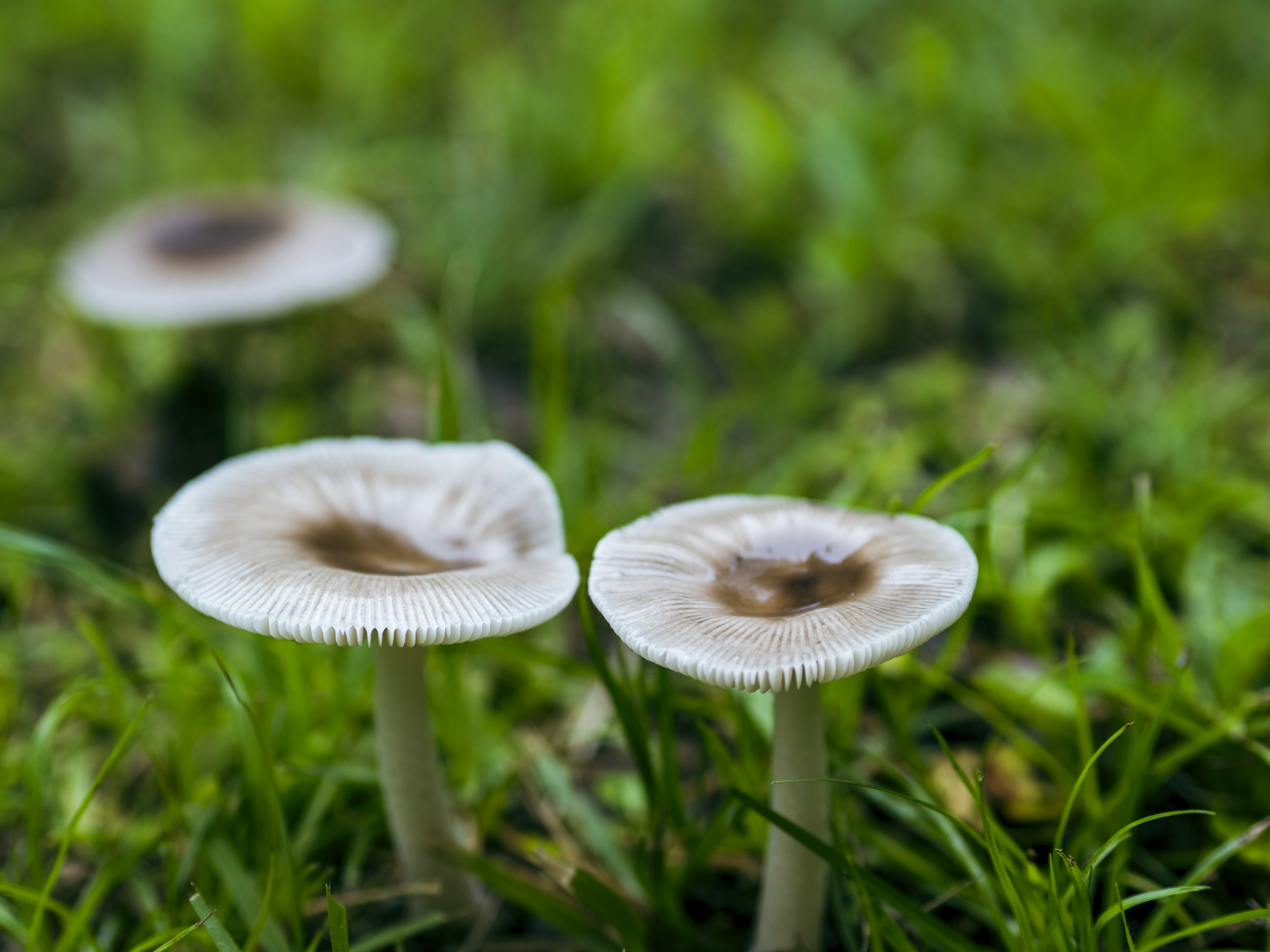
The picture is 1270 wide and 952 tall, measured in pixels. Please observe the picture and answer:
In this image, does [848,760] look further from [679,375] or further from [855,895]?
[679,375]

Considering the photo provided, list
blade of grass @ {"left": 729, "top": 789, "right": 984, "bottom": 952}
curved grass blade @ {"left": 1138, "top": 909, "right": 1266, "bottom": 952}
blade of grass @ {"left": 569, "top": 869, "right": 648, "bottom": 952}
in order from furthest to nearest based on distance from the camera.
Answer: blade of grass @ {"left": 569, "top": 869, "right": 648, "bottom": 952}
blade of grass @ {"left": 729, "top": 789, "right": 984, "bottom": 952}
curved grass blade @ {"left": 1138, "top": 909, "right": 1266, "bottom": 952}

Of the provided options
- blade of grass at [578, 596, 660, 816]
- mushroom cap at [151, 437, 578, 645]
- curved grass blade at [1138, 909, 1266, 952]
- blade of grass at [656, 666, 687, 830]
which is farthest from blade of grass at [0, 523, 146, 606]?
curved grass blade at [1138, 909, 1266, 952]

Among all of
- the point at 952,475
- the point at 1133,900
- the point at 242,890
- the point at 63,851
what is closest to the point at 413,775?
the point at 242,890

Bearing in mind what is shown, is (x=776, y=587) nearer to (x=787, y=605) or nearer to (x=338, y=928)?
(x=787, y=605)

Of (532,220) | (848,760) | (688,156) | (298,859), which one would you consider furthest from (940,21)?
(298,859)

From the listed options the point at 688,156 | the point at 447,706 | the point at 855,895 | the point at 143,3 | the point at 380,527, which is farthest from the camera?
the point at 143,3

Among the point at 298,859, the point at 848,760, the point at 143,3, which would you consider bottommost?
the point at 298,859

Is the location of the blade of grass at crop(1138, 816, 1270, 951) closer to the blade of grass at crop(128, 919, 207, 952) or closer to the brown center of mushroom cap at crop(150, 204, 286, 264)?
the blade of grass at crop(128, 919, 207, 952)
